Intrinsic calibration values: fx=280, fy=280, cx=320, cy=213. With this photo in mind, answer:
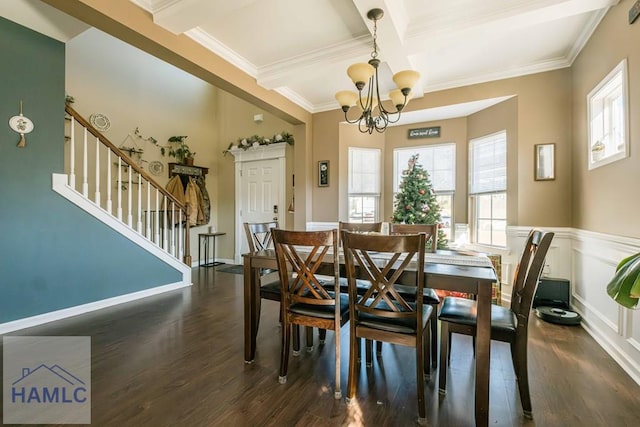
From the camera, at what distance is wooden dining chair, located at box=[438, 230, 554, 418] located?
62.9 inches

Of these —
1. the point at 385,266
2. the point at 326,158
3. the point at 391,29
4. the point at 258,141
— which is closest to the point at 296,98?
A: the point at 326,158

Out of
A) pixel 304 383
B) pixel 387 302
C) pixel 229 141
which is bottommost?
pixel 304 383

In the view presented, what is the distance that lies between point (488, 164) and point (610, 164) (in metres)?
1.70

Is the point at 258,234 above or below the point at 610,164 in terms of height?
below

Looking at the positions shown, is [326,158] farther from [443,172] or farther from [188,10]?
[188,10]

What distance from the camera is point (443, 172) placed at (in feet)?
15.2

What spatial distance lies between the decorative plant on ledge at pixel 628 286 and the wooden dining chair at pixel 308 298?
130 centimetres

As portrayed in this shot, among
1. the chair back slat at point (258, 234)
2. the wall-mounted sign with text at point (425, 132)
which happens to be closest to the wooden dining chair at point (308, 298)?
the chair back slat at point (258, 234)

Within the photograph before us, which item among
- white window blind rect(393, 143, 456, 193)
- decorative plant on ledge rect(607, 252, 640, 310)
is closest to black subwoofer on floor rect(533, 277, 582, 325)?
white window blind rect(393, 143, 456, 193)

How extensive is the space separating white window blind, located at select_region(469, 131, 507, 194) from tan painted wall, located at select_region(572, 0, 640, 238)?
29.7 inches

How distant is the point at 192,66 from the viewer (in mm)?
2846

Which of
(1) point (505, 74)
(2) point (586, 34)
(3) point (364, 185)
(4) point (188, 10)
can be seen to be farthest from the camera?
(3) point (364, 185)

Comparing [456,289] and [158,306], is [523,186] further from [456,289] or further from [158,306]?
[158,306]

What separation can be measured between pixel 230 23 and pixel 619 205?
3758 millimetres
